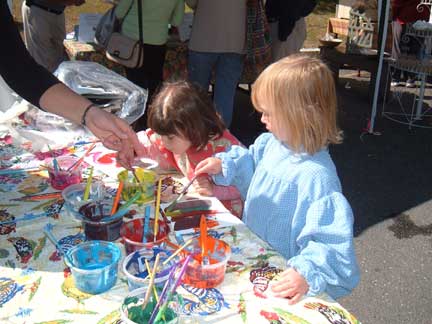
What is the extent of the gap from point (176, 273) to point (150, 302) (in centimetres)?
12

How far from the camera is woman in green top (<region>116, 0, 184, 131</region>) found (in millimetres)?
3385

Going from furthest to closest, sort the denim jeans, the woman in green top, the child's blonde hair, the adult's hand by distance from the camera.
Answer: the denim jeans → the woman in green top → the adult's hand → the child's blonde hair

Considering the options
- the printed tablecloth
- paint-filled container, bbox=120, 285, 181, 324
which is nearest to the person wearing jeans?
the printed tablecloth

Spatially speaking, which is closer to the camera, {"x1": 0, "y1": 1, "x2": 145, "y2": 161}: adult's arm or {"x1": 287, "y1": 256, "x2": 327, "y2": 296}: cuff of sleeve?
{"x1": 287, "y1": 256, "x2": 327, "y2": 296}: cuff of sleeve

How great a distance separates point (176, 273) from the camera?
3.55 ft

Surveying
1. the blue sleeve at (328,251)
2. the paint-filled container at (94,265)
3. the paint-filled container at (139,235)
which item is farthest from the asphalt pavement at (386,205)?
the paint-filled container at (94,265)

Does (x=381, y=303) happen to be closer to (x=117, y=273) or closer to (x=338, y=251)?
(x=338, y=251)

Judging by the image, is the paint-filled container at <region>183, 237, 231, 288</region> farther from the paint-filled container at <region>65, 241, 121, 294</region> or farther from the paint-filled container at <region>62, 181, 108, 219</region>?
the paint-filled container at <region>62, 181, 108, 219</region>

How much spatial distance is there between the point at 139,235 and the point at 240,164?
54cm

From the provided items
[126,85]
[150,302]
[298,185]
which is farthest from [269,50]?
[150,302]

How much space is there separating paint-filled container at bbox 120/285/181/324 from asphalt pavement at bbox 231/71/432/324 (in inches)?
51.1

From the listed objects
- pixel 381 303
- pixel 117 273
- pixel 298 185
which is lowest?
pixel 381 303

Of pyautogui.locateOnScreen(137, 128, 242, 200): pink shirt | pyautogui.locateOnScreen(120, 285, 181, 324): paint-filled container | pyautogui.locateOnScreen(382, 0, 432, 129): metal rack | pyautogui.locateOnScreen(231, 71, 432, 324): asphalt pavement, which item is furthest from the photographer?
pyautogui.locateOnScreen(382, 0, 432, 129): metal rack

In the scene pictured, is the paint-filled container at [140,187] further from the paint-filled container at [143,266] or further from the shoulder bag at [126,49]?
the shoulder bag at [126,49]
